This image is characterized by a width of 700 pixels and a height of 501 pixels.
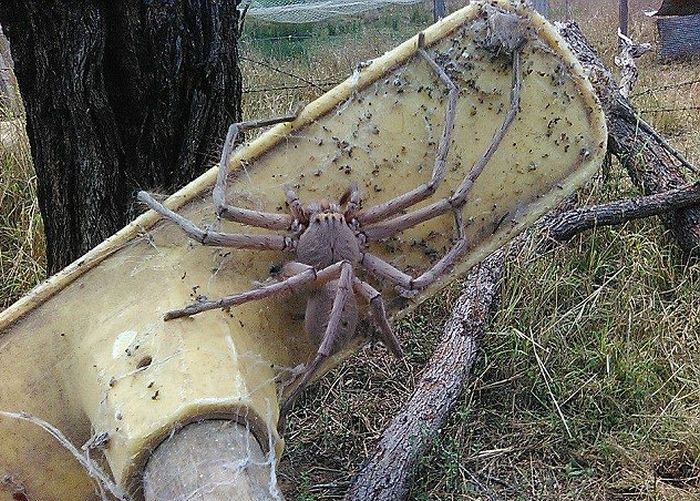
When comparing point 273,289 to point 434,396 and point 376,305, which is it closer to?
point 376,305

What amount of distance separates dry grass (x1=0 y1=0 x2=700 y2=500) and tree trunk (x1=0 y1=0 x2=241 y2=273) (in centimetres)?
85

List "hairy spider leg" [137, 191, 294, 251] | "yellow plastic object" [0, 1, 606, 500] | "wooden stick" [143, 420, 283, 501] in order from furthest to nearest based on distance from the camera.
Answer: "hairy spider leg" [137, 191, 294, 251]
"yellow plastic object" [0, 1, 606, 500]
"wooden stick" [143, 420, 283, 501]

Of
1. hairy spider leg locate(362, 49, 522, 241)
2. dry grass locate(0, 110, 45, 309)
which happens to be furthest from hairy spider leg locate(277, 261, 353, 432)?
dry grass locate(0, 110, 45, 309)

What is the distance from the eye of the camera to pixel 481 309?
2455 millimetres

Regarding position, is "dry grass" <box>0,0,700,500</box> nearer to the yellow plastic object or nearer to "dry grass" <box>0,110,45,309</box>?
"dry grass" <box>0,110,45,309</box>

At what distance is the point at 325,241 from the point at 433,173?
0.22 metres

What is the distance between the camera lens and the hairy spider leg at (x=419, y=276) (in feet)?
4.16

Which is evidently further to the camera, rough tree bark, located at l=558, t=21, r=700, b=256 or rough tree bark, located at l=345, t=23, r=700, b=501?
rough tree bark, located at l=558, t=21, r=700, b=256

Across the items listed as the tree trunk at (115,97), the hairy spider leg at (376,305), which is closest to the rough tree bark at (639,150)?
the tree trunk at (115,97)

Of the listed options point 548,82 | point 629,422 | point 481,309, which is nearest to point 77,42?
point 548,82

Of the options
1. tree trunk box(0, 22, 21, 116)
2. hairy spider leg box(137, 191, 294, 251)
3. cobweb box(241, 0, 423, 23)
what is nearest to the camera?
hairy spider leg box(137, 191, 294, 251)

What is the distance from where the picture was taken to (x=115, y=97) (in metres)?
1.51

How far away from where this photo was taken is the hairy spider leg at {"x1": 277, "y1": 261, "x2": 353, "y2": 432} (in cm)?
118

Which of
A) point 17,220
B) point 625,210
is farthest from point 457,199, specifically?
point 17,220
